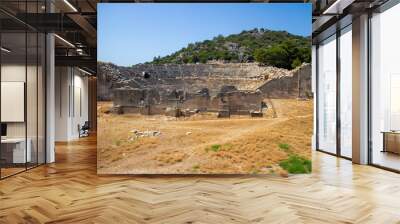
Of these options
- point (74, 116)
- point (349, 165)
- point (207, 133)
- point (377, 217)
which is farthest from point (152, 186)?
point (74, 116)

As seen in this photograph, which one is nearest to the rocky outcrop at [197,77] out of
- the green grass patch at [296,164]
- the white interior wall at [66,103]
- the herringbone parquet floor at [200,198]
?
the green grass patch at [296,164]

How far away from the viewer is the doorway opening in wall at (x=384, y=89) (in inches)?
280

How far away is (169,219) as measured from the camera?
158 inches

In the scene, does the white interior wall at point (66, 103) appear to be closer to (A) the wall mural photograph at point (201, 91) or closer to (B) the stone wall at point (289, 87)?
(A) the wall mural photograph at point (201, 91)

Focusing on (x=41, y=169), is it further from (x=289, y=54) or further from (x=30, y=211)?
(x=289, y=54)

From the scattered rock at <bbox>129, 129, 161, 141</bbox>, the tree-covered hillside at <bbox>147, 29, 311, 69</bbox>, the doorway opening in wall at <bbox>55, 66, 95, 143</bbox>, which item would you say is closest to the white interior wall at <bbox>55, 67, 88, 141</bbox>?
the doorway opening in wall at <bbox>55, 66, 95, 143</bbox>

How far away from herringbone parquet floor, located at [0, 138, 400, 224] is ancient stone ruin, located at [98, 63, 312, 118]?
46.3 inches

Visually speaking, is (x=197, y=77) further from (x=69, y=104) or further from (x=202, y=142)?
(x=69, y=104)

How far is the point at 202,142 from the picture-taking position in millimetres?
6723

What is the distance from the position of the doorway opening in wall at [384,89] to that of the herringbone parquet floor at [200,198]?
2.29 ft

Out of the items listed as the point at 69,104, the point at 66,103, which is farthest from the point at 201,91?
the point at 69,104

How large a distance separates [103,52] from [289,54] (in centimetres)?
319

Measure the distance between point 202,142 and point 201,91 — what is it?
864 mm

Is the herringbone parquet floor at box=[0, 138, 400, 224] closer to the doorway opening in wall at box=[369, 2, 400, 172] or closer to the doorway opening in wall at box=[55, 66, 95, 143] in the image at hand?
the doorway opening in wall at box=[369, 2, 400, 172]
